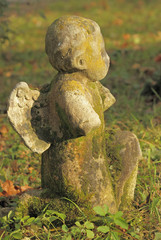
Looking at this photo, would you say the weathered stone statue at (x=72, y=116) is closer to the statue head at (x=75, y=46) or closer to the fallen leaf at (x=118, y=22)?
the statue head at (x=75, y=46)

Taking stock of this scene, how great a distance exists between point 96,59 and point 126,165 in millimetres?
859

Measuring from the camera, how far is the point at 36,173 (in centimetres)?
372

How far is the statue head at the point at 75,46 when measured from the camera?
225 cm

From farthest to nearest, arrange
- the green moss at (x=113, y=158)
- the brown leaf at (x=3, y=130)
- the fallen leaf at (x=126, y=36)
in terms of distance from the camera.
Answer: the fallen leaf at (x=126, y=36) < the brown leaf at (x=3, y=130) < the green moss at (x=113, y=158)

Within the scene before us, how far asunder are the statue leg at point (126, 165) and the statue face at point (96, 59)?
0.58m

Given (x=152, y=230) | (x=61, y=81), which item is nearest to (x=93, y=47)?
(x=61, y=81)

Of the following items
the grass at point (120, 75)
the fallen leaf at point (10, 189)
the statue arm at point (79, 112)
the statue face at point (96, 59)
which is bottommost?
the fallen leaf at point (10, 189)

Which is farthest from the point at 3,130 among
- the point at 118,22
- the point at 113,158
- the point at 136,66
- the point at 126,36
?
the point at 118,22

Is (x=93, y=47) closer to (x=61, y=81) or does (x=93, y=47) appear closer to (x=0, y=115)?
(x=61, y=81)

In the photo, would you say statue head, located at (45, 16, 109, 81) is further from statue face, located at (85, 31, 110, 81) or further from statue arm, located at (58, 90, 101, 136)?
statue arm, located at (58, 90, 101, 136)

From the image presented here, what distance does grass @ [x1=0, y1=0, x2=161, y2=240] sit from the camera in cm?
298

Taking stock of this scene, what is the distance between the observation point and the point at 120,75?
6.21 meters

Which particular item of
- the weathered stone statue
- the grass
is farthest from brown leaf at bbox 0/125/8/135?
the weathered stone statue

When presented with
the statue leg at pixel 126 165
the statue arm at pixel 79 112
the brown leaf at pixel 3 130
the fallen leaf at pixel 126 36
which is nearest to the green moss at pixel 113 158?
the statue leg at pixel 126 165
